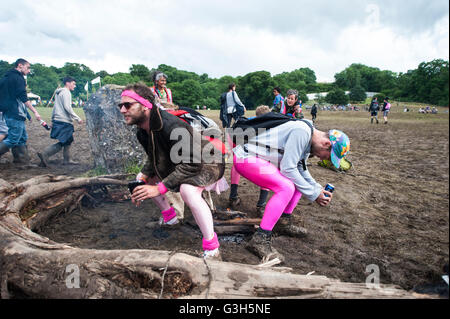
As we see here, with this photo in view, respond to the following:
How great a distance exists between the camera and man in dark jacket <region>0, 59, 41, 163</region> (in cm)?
522

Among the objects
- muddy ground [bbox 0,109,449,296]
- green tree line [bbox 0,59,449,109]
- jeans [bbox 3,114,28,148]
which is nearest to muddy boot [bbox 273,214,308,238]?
muddy ground [bbox 0,109,449,296]

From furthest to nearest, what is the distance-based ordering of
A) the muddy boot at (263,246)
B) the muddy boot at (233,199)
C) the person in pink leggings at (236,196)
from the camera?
1. the muddy boot at (233,199)
2. the person in pink leggings at (236,196)
3. the muddy boot at (263,246)

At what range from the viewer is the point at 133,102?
221 cm

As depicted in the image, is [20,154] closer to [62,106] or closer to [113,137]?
[62,106]

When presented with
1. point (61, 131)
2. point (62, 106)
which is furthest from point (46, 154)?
point (62, 106)

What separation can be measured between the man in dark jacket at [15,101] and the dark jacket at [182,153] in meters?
4.67

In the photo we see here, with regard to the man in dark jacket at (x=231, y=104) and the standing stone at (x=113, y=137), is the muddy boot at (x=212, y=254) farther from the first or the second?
the man in dark jacket at (x=231, y=104)

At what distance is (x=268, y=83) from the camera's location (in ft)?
167

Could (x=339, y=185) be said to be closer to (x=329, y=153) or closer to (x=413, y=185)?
(x=413, y=185)

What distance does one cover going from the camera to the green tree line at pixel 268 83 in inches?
52.2

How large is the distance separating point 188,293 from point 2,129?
612 cm

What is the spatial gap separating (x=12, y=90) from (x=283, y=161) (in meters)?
5.94

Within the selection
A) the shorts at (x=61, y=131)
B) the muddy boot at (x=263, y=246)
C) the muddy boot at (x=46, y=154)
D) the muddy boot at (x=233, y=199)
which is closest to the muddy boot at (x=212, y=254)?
the muddy boot at (x=263, y=246)

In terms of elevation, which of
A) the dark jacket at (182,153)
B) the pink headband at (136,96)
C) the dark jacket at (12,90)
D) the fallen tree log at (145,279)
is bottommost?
the fallen tree log at (145,279)
